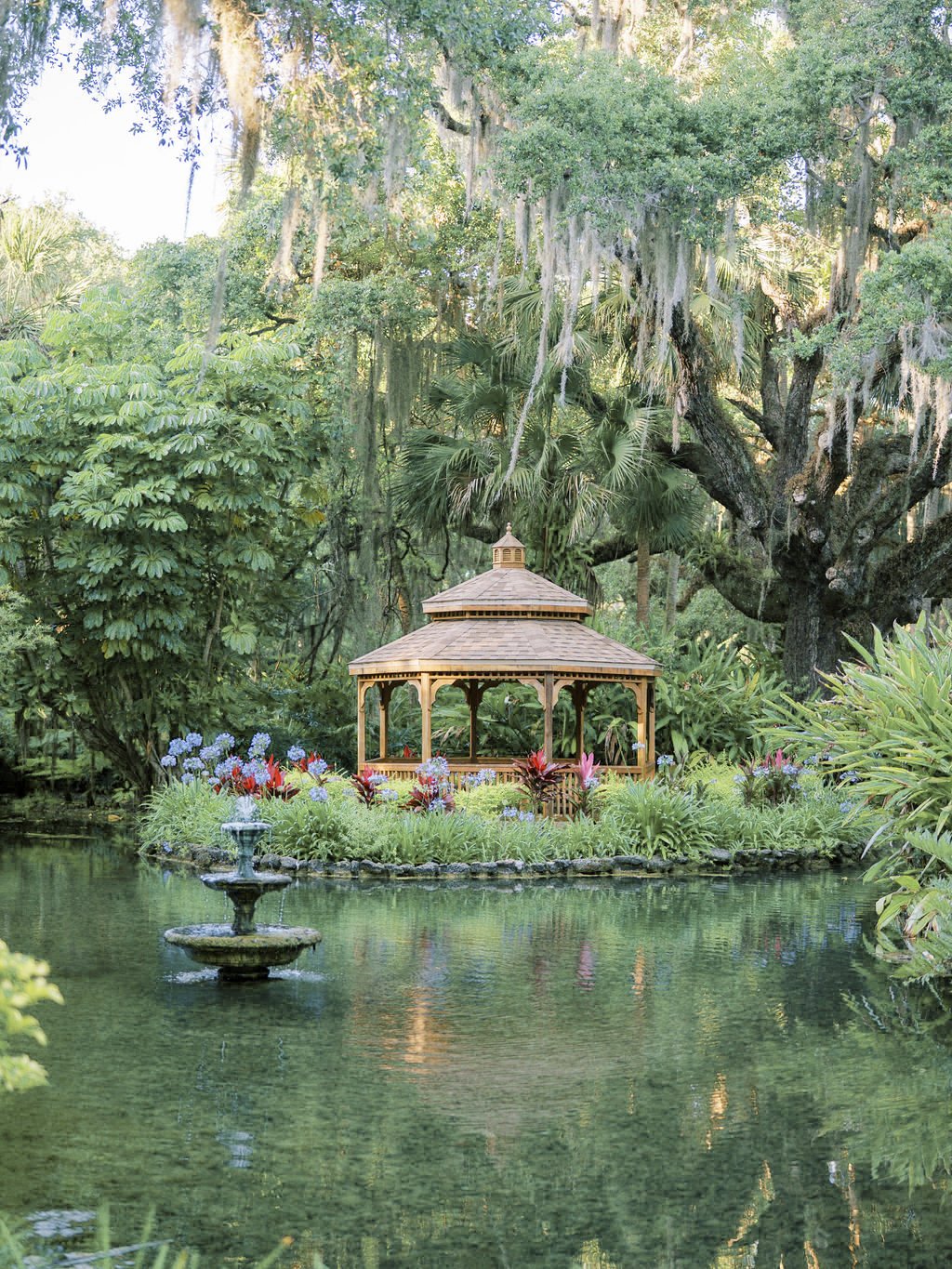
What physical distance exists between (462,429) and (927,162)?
8.91 meters

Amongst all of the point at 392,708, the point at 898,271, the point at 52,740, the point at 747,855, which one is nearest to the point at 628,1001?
the point at 747,855

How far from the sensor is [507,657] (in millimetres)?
17516

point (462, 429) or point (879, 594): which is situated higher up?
point (462, 429)

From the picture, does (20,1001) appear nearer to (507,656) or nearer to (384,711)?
(507,656)

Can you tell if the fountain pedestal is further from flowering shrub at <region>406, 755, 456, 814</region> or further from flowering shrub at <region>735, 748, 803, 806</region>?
flowering shrub at <region>735, 748, 803, 806</region>

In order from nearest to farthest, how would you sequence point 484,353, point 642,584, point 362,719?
point 362,719, point 484,353, point 642,584

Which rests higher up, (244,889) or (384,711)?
(244,889)

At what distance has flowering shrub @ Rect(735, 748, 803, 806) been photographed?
17.0 meters

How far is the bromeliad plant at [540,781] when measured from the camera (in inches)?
650

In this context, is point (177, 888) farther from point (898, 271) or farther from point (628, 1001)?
point (898, 271)

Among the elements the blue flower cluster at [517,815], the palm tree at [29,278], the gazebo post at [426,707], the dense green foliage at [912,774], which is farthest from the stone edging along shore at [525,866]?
the palm tree at [29,278]

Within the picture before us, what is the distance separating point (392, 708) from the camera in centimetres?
2356

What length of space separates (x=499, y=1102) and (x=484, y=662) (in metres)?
11.5

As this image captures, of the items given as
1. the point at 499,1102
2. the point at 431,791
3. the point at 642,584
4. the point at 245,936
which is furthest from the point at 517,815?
the point at 499,1102
